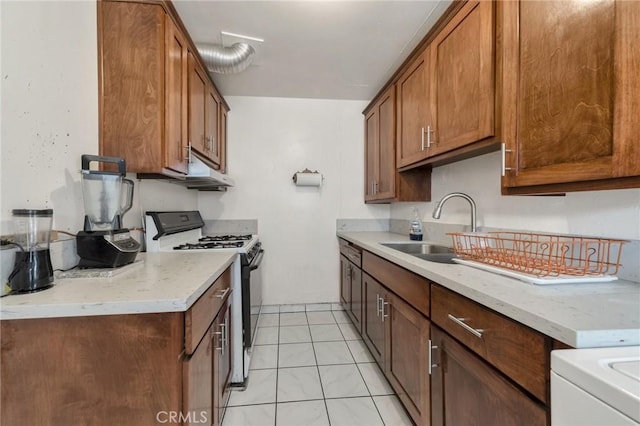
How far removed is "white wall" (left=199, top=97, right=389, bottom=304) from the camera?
3127 mm

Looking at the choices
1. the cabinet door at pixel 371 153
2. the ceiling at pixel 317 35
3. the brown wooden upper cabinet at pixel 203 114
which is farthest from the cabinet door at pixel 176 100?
the cabinet door at pixel 371 153

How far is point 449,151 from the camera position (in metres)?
1.67

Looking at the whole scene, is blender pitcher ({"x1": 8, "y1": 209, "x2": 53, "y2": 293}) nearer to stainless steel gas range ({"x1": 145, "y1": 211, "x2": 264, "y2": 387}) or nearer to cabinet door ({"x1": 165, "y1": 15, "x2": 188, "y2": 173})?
cabinet door ({"x1": 165, "y1": 15, "x2": 188, "y2": 173})

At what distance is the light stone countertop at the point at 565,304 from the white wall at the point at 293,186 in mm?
2150

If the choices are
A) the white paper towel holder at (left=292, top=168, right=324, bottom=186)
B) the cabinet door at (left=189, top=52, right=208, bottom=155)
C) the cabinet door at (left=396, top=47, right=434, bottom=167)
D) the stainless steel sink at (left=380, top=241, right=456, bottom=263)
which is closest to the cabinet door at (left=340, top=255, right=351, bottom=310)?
the stainless steel sink at (left=380, top=241, right=456, bottom=263)

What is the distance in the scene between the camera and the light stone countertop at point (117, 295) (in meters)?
0.79

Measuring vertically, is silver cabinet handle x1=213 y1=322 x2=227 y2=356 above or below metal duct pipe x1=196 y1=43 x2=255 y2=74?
below

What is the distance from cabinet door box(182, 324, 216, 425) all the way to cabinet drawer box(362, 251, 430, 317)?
933mm

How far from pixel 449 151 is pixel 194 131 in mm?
1700

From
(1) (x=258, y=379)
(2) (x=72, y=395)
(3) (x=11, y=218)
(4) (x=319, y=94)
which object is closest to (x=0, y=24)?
(3) (x=11, y=218)

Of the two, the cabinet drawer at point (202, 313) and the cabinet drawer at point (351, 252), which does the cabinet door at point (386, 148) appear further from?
the cabinet drawer at point (202, 313)

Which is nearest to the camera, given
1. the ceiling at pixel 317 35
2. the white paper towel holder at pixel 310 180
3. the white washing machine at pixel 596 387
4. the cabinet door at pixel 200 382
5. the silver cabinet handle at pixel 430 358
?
the white washing machine at pixel 596 387

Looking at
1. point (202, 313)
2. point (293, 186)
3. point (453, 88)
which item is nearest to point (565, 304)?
point (202, 313)

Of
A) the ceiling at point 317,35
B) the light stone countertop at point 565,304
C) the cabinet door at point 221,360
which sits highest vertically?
the ceiling at point 317,35
